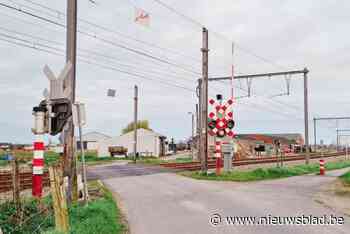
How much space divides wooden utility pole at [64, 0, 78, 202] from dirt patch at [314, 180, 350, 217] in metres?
6.89

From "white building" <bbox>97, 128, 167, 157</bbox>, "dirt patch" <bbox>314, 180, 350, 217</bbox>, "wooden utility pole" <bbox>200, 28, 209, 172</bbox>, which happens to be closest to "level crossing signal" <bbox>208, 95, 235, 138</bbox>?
"wooden utility pole" <bbox>200, 28, 209, 172</bbox>

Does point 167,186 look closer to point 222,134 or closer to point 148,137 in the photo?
point 222,134

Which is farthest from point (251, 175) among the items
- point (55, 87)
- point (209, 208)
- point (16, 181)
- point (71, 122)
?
point (16, 181)

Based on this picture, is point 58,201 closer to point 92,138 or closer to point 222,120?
point 222,120

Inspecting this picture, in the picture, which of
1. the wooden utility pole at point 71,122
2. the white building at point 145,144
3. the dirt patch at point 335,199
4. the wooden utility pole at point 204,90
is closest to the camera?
the wooden utility pole at point 71,122

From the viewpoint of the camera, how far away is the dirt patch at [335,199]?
11.0m

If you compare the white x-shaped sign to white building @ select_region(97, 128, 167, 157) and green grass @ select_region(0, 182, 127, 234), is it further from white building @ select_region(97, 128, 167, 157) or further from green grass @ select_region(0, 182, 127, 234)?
white building @ select_region(97, 128, 167, 157)

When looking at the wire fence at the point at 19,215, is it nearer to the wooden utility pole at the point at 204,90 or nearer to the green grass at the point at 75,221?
the green grass at the point at 75,221

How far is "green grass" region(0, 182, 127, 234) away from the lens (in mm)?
7406

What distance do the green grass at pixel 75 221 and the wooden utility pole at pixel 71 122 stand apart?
3.63 feet

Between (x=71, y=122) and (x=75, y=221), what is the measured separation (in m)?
3.14

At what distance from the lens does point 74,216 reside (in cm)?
885

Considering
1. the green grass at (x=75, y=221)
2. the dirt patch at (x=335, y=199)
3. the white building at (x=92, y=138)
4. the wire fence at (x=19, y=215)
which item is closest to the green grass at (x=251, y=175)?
the dirt patch at (x=335, y=199)

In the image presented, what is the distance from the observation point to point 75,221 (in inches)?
328
